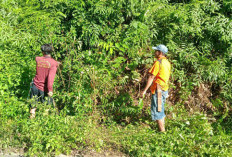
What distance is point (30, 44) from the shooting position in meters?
6.15

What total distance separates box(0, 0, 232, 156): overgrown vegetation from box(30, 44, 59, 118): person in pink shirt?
269 mm

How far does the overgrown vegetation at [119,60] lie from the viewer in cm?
573

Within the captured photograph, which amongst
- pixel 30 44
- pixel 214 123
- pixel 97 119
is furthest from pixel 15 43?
pixel 214 123

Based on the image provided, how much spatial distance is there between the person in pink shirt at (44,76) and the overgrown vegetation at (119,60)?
0.27 metres

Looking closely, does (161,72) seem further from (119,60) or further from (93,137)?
(93,137)

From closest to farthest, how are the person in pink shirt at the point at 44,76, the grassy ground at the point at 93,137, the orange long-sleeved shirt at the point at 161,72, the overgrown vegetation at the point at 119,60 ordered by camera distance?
the grassy ground at the point at 93,137
the orange long-sleeved shirt at the point at 161,72
the person in pink shirt at the point at 44,76
the overgrown vegetation at the point at 119,60

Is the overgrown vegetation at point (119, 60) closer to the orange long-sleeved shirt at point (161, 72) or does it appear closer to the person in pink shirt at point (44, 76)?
the person in pink shirt at point (44, 76)

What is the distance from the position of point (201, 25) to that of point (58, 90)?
12.8ft

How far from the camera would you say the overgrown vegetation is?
5.73 meters

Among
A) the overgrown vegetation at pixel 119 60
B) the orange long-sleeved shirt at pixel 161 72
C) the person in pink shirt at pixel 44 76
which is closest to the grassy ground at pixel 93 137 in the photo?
the overgrown vegetation at pixel 119 60

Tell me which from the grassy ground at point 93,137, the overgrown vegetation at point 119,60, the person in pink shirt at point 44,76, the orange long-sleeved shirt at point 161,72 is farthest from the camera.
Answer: the overgrown vegetation at point 119,60

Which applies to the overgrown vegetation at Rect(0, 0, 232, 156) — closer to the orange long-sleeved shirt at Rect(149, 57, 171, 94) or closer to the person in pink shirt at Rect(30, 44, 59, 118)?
the person in pink shirt at Rect(30, 44, 59, 118)

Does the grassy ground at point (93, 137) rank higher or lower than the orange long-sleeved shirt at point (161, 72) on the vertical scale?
lower

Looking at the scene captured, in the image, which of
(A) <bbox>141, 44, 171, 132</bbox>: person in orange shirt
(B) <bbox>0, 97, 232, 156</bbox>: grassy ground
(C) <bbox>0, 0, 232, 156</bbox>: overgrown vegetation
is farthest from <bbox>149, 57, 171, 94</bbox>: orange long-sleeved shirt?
(B) <bbox>0, 97, 232, 156</bbox>: grassy ground
